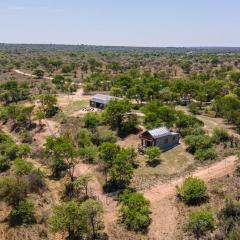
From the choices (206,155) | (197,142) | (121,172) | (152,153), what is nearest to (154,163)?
(152,153)

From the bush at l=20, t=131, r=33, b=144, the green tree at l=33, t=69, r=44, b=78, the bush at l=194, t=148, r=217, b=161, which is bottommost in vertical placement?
the green tree at l=33, t=69, r=44, b=78

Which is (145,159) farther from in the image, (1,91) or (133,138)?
(1,91)

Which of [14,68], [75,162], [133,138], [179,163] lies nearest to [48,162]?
[75,162]

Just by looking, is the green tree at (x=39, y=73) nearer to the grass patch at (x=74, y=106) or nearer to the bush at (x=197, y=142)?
the grass patch at (x=74, y=106)

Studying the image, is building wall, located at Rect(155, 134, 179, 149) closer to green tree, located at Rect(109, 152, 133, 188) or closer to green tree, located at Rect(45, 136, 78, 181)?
green tree, located at Rect(109, 152, 133, 188)

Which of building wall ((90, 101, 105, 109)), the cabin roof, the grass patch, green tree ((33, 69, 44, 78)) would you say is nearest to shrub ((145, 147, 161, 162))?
the cabin roof

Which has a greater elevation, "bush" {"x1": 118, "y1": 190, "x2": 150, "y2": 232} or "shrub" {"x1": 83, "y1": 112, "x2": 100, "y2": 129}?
"bush" {"x1": 118, "y1": 190, "x2": 150, "y2": 232}

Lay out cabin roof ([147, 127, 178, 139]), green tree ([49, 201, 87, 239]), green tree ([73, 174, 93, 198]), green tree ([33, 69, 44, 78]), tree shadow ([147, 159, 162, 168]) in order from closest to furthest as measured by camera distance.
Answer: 1. green tree ([49, 201, 87, 239])
2. green tree ([73, 174, 93, 198])
3. tree shadow ([147, 159, 162, 168])
4. cabin roof ([147, 127, 178, 139])
5. green tree ([33, 69, 44, 78])
